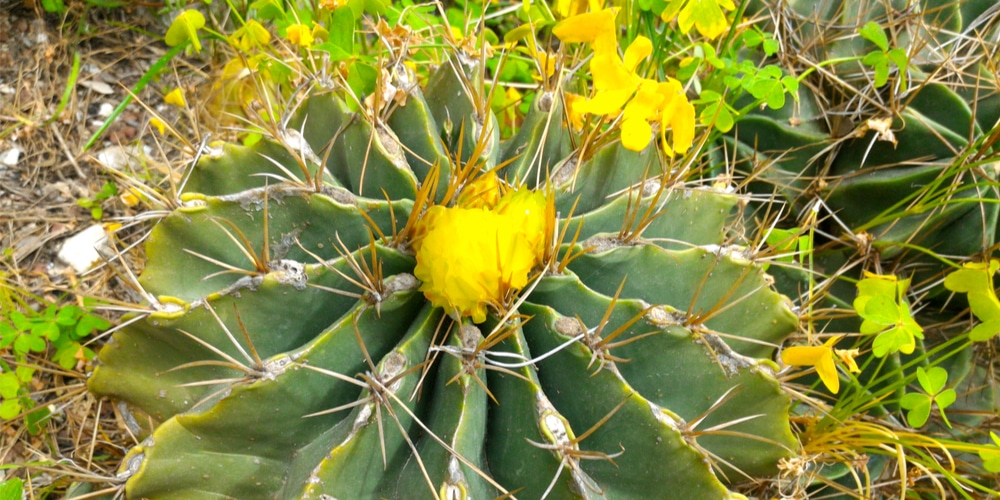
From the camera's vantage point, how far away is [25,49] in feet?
7.82

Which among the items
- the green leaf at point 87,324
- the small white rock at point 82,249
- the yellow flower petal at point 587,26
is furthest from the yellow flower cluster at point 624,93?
the small white rock at point 82,249

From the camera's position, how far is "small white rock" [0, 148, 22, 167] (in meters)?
2.21

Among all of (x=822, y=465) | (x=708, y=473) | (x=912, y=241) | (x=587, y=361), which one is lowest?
(x=822, y=465)

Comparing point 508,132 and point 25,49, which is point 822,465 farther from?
point 25,49

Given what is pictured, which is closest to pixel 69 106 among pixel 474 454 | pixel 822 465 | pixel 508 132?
pixel 508 132

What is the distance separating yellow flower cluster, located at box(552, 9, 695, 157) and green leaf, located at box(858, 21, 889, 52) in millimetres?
750

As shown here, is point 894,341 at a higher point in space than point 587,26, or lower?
lower

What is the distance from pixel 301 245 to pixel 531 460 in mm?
536

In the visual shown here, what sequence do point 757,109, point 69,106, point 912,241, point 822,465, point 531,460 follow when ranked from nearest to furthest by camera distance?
point 531,460 < point 822,465 < point 912,241 < point 757,109 < point 69,106

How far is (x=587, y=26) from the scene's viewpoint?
119cm

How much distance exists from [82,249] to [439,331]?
1468 millimetres

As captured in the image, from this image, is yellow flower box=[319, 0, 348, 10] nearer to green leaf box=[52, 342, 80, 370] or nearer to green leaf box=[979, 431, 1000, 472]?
green leaf box=[52, 342, 80, 370]

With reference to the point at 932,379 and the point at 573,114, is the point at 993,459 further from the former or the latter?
the point at 573,114

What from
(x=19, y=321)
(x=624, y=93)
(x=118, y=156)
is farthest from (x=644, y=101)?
(x=118, y=156)
